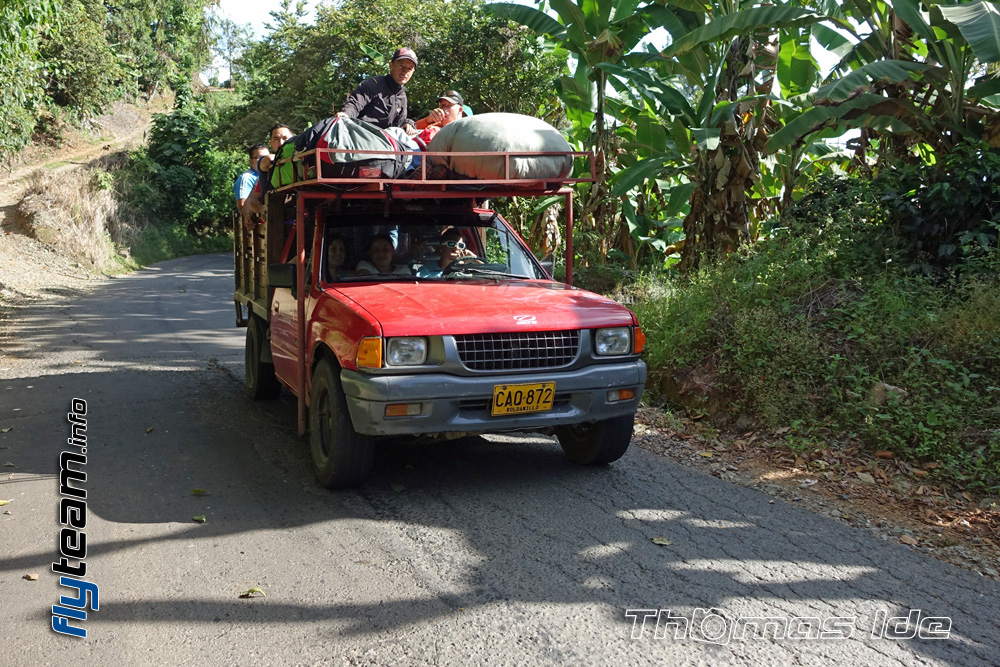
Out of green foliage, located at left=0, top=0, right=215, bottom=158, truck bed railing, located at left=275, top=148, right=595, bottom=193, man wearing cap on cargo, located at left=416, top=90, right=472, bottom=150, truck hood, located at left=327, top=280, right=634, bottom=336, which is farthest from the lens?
green foliage, located at left=0, top=0, right=215, bottom=158

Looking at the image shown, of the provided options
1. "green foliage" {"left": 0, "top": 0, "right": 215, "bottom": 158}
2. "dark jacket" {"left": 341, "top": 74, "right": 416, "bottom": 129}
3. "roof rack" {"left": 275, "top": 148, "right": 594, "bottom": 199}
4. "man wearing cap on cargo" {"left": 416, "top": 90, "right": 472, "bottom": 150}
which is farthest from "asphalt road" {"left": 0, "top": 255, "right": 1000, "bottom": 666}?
"green foliage" {"left": 0, "top": 0, "right": 215, "bottom": 158}

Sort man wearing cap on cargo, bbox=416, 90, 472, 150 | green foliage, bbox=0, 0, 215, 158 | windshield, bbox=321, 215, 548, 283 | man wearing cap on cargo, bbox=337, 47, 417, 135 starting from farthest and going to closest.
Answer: green foliage, bbox=0, 0, 215, 158 → man wearing cap on cargo, bbox=337, 47, 417, 135 → man wearing cap on cargo, bbox=416, 90, 472, 150 → windshield, bbox=321, 215, 548, 283

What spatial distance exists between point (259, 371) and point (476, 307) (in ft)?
11.3

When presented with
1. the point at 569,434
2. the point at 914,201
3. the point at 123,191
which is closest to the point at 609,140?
the point at 914,201

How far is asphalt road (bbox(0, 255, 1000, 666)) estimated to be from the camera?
3.55m

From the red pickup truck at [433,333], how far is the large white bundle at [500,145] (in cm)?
16

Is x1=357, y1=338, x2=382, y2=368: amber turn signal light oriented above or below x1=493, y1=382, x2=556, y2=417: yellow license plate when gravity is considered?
above

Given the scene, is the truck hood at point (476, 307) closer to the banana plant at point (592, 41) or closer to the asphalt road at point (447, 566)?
the asphalt road at point (447, 566)

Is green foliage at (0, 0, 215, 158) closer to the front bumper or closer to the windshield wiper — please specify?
the windshield wiper

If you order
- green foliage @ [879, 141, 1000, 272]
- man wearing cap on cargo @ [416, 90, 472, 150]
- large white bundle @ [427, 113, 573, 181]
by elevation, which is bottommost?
green foliage @ [879, 141, 1000, 272]

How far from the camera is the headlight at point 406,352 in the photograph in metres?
5.03

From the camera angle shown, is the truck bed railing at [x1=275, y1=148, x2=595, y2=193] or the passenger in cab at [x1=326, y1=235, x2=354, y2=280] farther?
the passenger in cab at [x1=326, y1=235, x2=354, y2=280]

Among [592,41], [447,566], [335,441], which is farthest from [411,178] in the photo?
[592,41]

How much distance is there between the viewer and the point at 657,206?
549 inches
